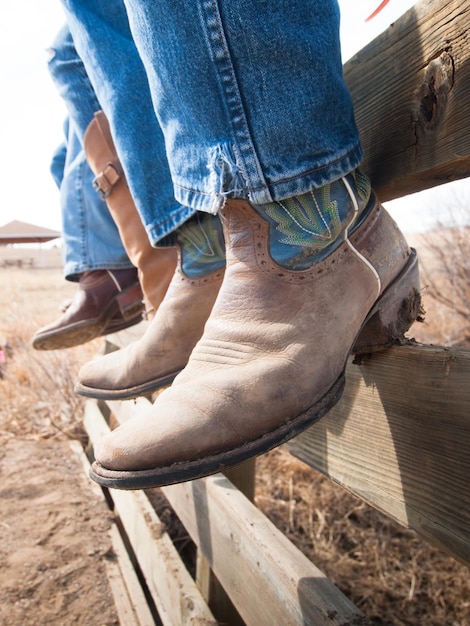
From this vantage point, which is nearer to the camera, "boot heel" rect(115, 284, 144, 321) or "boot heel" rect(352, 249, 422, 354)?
"boot heel" rect(352, 249, 422, 354)

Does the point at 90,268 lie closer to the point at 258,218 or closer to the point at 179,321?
the point at 179,321

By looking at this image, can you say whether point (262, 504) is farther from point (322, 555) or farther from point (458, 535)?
point (458, 535)

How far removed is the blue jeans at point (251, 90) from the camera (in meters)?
0.71

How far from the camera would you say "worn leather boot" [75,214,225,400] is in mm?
1048

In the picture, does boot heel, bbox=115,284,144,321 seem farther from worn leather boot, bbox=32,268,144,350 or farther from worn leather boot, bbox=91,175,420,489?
worn leather boot, bbox=91,175,420,489

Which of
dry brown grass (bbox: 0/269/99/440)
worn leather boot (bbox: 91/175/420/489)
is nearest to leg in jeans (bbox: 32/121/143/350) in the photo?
worn leather boot (bbox: 91/175/420/489)

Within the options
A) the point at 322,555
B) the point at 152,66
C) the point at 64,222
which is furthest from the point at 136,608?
the point at 152,66

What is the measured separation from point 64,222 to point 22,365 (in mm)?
3754

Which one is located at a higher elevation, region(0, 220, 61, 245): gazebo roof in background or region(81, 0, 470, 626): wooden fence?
region(0, 220, 61, 245): gazebo roof in background

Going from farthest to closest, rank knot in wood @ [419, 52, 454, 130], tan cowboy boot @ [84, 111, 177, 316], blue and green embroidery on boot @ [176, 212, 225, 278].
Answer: tan cowboy boot @ [84, 111, 177, 316]
blue and green embroidery on boot @ [176, 212, 225, 278]
knot in wood @ [419, 52, 454, 130]

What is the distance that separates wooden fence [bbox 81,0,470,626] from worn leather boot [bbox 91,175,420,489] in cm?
10

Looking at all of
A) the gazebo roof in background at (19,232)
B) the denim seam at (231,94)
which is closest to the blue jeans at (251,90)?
the denim seam at (231,94)

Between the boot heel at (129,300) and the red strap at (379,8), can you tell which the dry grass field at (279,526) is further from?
the red strap at (379,8)

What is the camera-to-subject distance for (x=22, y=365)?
509cm
